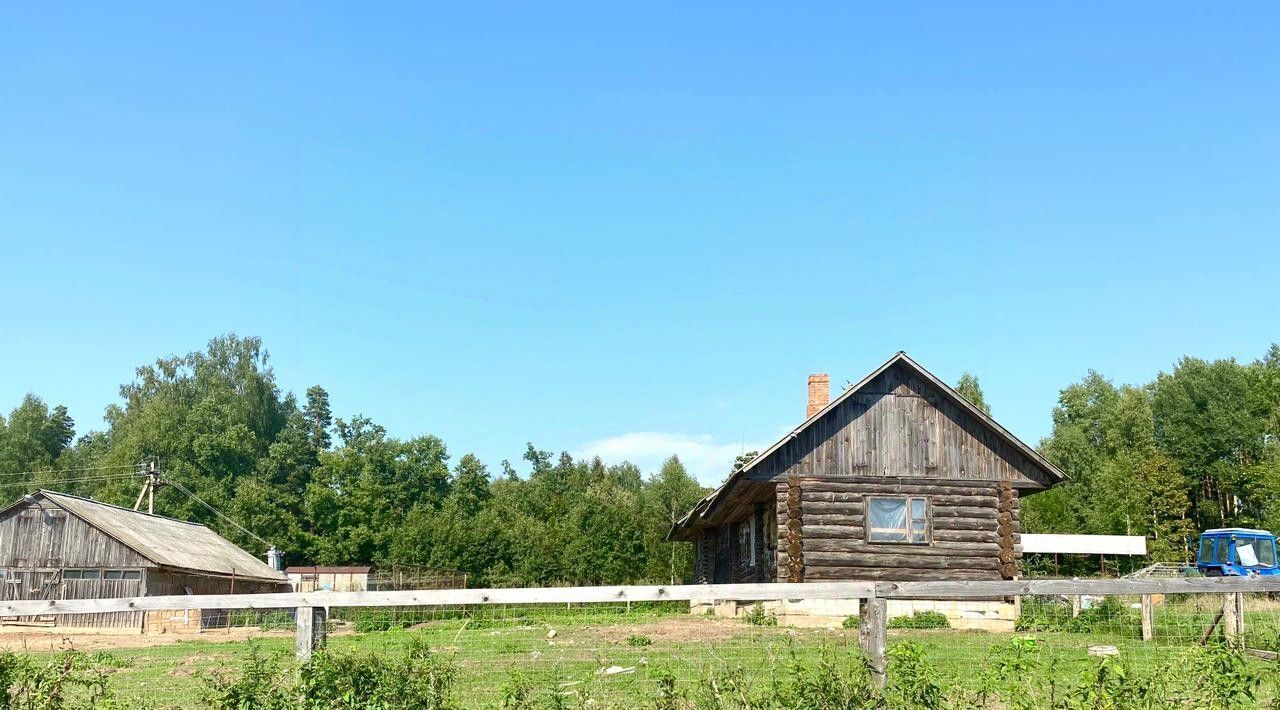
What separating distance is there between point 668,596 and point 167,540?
129 feet

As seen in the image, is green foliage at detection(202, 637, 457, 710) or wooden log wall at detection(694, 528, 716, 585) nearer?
green foliage at detection(202, 637, 457, 710)

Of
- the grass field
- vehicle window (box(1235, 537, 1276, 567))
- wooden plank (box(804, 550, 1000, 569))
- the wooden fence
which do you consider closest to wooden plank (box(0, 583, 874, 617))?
the wooden fence

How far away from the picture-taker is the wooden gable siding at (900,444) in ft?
83.8

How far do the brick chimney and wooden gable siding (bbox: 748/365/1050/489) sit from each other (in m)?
3.85

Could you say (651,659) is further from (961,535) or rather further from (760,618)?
(961,535)

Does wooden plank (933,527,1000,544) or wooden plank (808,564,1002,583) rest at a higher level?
wooden plank (933,527,1000,544)

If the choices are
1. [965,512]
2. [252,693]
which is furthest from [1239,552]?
[252,693]

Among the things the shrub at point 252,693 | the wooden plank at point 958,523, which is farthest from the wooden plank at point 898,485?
the shrub at point 252,693

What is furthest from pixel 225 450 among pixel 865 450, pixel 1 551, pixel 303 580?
pixel 865 450

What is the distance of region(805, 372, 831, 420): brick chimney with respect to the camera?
1175 inches

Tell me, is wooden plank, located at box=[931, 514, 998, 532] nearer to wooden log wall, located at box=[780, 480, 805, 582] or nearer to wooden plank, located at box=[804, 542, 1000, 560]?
wooden plank, located at box=[804, 542, 1000, 560]

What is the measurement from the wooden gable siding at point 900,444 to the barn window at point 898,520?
69 centimetres

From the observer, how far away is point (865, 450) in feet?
84.3

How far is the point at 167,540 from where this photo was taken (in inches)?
1667
